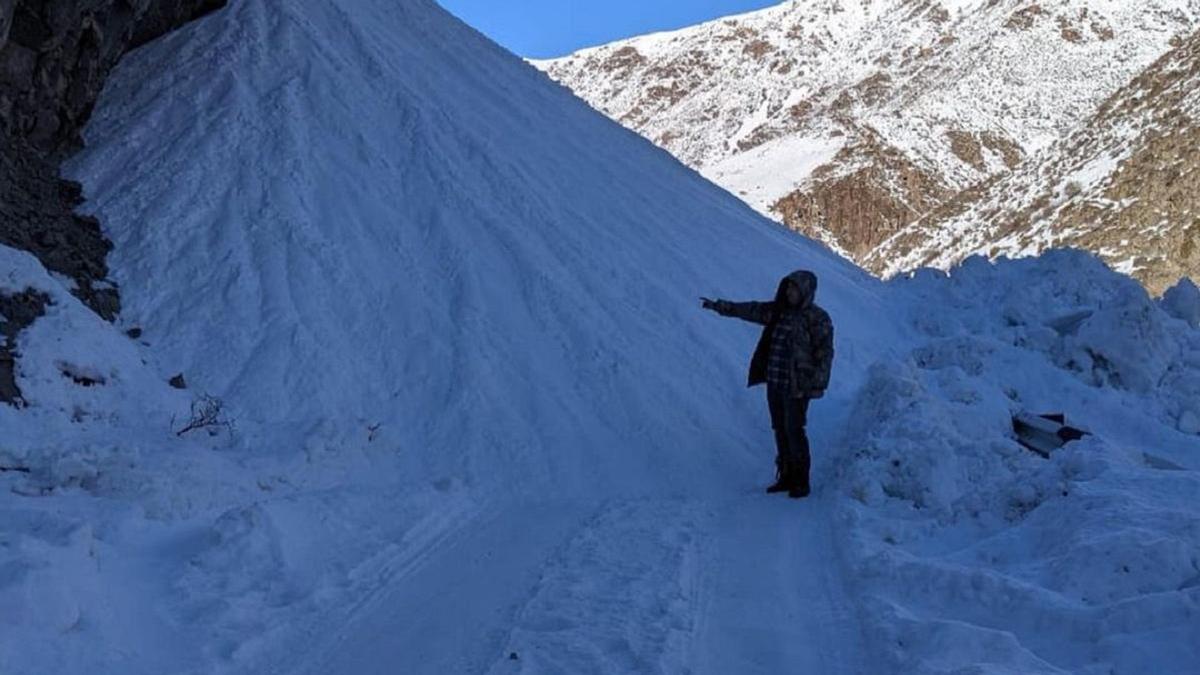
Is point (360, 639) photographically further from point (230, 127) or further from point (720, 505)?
point (230, 127)

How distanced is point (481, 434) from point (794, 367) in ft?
8.19

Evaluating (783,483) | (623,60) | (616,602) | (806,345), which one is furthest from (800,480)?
(623,60)

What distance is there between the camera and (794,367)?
7.95m

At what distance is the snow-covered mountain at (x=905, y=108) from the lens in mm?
86562

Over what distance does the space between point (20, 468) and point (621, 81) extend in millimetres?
168590

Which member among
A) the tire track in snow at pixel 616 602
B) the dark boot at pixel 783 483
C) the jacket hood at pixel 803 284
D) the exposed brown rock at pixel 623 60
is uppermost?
the exposed brown rock at pixel 623 60

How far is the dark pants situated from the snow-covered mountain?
151 feet

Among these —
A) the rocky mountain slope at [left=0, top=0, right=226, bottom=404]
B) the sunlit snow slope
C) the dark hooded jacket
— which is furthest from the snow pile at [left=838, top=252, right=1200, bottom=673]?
the rocky mountain slope at [left=0, top=0, right=226, bottom=404]

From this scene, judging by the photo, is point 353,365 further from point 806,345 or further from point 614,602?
point 614,602

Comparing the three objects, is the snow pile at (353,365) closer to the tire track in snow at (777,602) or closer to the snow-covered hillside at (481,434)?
the snow-covered hillside at (481,434)

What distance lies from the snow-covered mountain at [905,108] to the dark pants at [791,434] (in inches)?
1810

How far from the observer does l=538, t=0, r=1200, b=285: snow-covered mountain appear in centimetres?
8656

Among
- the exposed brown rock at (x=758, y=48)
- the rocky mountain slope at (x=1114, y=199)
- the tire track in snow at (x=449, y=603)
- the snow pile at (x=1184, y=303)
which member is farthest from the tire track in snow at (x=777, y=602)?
the exposed brown rock at (x=758, y=48)

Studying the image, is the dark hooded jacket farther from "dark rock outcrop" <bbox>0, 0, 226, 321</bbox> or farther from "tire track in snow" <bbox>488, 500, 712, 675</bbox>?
"dark rock outcrop" <bbox>0, 0, 226, 321</bbox>
